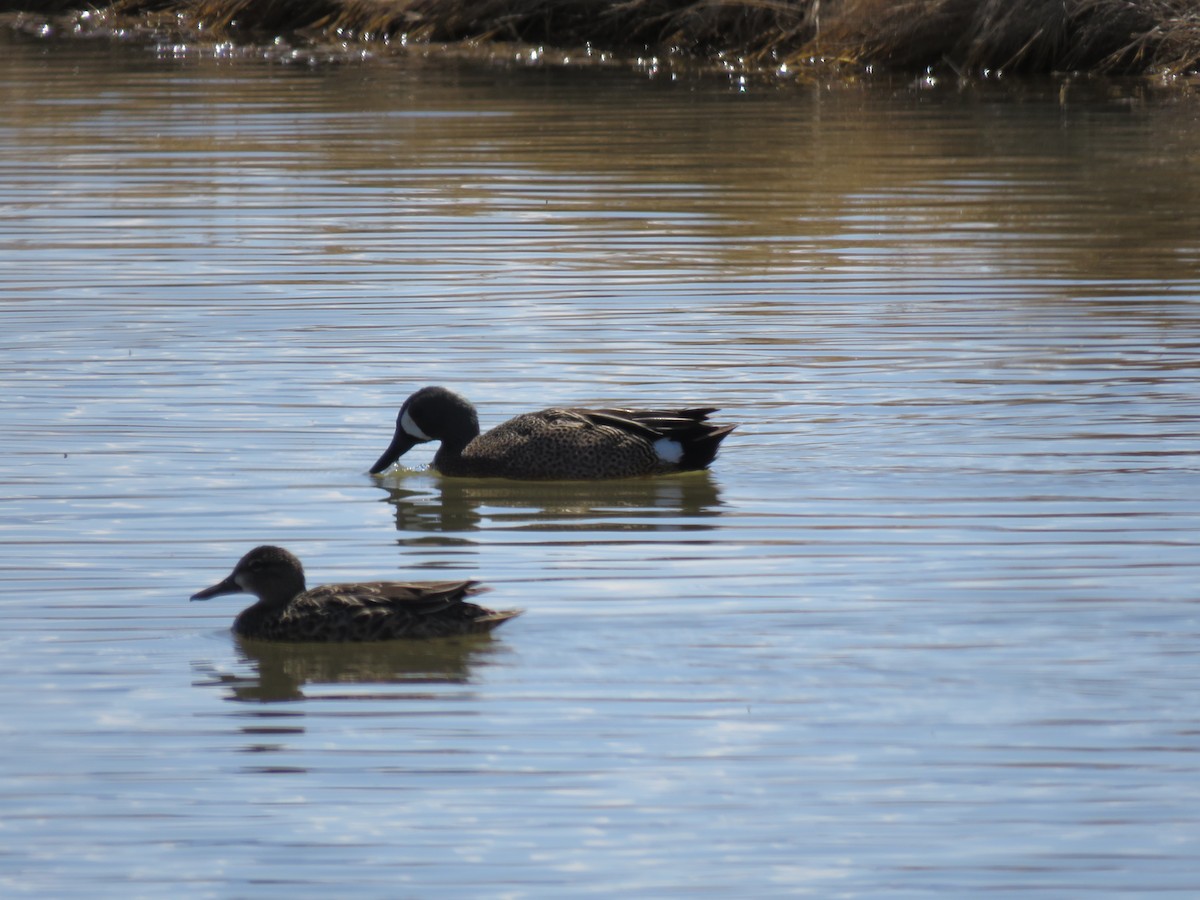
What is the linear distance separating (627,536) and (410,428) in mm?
1405

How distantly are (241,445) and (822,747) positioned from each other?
13.4ft

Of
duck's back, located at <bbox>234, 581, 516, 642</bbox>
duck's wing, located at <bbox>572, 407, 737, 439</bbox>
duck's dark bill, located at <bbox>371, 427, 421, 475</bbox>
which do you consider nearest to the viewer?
duck's back, located at <bbox>234, 581, 516, 642</bbox>

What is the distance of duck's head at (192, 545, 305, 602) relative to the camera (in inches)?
275

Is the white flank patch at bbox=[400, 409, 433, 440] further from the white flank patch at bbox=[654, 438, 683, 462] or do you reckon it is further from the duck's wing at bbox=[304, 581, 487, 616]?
the duck's wing at bbox=[304, 581, 487, 616]

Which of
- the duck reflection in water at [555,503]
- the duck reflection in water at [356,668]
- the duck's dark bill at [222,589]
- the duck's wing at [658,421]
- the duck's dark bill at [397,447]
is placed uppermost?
the duck's wing at [658,421]

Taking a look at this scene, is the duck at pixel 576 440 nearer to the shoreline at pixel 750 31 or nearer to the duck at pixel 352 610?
the duck at pixel 352 610

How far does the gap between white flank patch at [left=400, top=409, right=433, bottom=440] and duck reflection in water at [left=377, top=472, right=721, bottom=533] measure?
207 millimetres

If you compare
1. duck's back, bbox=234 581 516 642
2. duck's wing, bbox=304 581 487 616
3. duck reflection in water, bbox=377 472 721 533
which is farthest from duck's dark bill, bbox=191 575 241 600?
duck reflection in water, bbox=377 472 721 533

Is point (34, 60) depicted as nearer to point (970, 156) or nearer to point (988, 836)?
point (970, 156)

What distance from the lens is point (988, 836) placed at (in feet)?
17.3

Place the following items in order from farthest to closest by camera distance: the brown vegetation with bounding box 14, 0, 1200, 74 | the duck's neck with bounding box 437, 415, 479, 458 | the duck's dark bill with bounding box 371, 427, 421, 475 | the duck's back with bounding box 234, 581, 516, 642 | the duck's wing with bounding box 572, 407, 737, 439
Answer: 1. the brown vegetation with bounding box 14, 0, 1200, 74
2. the duck's neck with bounding box 437, 415, 479, 458
3. the duck's dark bill with bounding box 371, 427, 421, 475
4. the duck's wing with bounding box 572, 407, 737, 439
5. the duck's back with bounding box 234, 581, 516, 642

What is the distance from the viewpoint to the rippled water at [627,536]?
17.6 ft

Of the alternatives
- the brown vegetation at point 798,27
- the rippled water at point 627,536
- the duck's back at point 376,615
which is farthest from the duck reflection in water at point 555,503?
the brown vegetation at point 798,27

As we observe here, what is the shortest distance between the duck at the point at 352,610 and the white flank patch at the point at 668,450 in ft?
6.57
